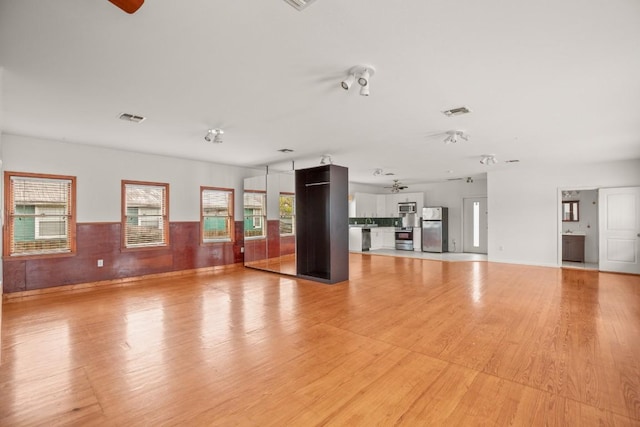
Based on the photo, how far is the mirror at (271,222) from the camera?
6.74 m

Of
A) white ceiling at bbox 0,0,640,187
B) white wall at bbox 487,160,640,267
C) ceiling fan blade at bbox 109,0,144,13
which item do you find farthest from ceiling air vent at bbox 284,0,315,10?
white wall at bbox 487,160,640,267

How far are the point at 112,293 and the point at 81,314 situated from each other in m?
1.25

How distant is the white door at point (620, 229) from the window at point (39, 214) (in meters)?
11.5

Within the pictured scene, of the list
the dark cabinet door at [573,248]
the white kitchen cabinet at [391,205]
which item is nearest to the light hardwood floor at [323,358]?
the dark cabinet door at [573,248]

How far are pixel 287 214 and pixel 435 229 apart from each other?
615cm

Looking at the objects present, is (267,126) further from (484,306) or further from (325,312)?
(484,306)

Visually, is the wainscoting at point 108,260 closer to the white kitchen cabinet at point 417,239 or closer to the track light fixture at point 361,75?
the track light fixture at point 361,75

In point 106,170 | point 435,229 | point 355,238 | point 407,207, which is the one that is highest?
point 106,170

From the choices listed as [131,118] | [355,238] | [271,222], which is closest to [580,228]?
[355,238]

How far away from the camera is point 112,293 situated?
5164 millimetres

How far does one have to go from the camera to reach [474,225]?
1027 centimetres

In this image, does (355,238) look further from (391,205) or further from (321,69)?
(321,69)

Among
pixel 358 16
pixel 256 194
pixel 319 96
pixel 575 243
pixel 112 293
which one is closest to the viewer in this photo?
pixel 358 16

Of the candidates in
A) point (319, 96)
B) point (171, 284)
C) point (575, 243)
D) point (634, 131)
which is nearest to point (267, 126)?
point (319, 96)
